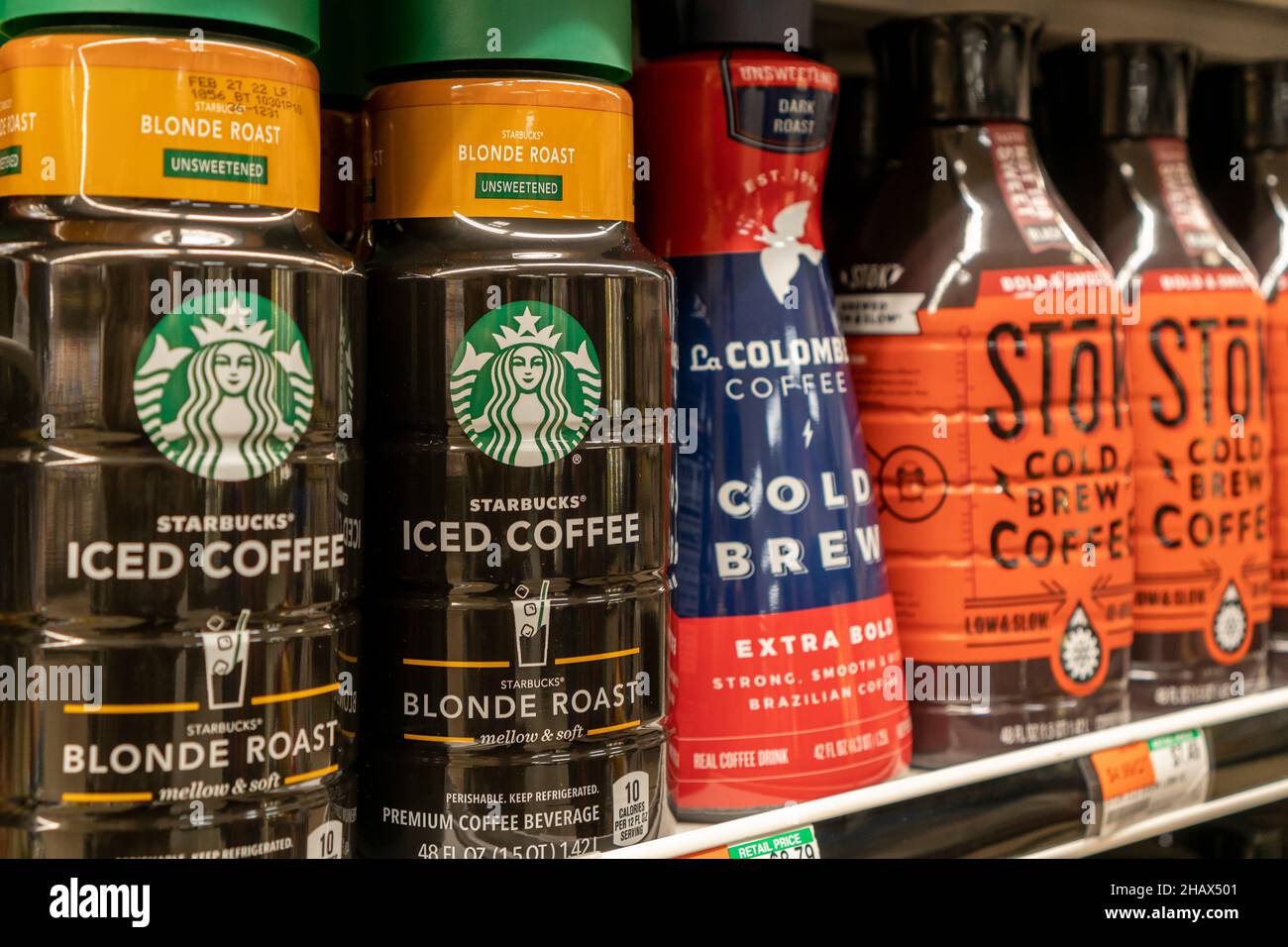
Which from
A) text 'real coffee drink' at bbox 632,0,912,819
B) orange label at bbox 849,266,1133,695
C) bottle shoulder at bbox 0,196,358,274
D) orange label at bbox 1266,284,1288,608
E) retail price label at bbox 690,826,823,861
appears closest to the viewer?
bottle shoulder at bbox 0,196,358,274

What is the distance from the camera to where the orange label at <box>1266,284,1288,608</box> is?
1.51 metres

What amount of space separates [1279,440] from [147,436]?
126 cm

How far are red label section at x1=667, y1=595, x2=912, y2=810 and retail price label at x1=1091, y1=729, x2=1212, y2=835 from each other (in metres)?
0.27

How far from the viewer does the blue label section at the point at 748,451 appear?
3.53ft

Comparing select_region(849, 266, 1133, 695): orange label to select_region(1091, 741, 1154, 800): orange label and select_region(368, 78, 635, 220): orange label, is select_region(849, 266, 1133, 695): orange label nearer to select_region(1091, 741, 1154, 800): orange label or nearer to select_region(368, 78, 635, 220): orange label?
select_region(1091, 741, 1154, 800): orange label

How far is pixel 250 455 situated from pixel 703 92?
0.49 m

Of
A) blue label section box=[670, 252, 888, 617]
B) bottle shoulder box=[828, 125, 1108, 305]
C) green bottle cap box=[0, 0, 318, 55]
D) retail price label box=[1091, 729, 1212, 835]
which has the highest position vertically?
green bottle cap box=[0, 0, 318, 55]

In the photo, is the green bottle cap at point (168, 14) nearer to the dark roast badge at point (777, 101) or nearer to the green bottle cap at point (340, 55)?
the green bottle cap at point (340, 55)

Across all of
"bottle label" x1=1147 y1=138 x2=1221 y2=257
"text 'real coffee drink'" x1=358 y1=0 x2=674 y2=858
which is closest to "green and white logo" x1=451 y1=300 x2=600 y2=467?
"text 'real coffee drink'" x1=358 y1=0 x2=674 y2=858

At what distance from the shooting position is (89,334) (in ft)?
2.34

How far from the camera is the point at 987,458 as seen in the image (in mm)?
1197

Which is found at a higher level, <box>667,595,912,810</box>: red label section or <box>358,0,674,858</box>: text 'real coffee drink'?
<box>358,0,674,858</box>: text 'real coffee drink'
